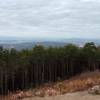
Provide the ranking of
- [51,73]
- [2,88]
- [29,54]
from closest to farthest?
[2,88], [29,54], [51,73]

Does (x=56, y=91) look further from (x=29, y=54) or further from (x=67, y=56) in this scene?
(x=67, y=56)

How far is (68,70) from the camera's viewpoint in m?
62.4

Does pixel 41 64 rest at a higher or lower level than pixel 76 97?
lower

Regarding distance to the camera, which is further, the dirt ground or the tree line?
the tree line

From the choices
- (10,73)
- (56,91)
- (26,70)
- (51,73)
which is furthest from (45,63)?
(56,91)

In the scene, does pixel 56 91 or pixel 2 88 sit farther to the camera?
pixel 2 88

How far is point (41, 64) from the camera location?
2315 inches

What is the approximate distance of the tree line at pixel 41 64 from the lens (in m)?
52.4

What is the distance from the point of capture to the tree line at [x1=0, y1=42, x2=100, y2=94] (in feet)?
172

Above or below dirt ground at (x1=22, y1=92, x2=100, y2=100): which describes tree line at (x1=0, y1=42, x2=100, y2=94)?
below

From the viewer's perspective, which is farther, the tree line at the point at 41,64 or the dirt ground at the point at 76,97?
the tree line at the point at 41,64

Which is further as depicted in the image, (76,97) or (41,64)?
(41,64)

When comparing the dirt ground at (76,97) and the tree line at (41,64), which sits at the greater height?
the dirt ground at (76,97)

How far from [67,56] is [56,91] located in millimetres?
47239
